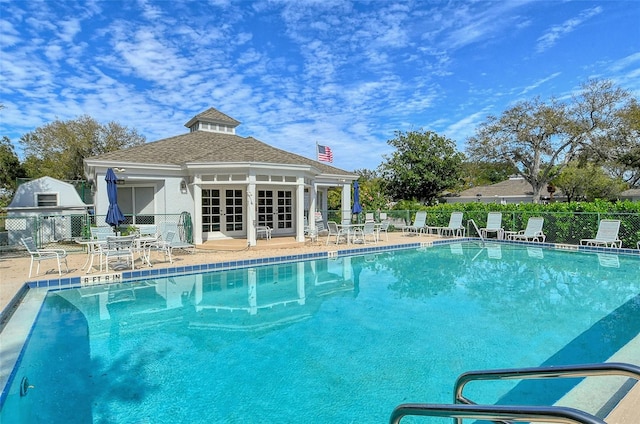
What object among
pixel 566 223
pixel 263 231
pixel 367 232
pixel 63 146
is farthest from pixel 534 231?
pixel 63 146

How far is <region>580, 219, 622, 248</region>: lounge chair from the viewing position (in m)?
13.8

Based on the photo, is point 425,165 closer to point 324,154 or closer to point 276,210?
point 324,154

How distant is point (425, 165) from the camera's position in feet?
99.2

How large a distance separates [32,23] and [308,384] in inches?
613

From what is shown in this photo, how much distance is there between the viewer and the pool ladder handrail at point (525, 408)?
117cm

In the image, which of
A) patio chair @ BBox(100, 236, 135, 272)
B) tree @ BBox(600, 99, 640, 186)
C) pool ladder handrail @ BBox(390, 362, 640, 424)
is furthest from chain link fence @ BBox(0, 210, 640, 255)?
tree @ BBox(600, 99, 640, 186)

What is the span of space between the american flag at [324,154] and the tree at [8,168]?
25.0 meters

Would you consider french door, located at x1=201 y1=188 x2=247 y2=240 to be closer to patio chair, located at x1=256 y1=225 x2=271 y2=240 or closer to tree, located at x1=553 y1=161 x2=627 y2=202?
patio chair, located at x1=256 y1=225 x2=271 y2=240

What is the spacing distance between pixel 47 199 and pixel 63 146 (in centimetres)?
1748

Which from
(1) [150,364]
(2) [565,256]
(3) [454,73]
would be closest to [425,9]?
(3) [454,73]

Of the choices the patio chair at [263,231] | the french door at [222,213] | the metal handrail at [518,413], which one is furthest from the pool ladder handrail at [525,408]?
the french door at [222,213]

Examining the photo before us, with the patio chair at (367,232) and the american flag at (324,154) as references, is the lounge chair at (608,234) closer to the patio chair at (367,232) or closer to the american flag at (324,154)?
the patio chair at (367,232)

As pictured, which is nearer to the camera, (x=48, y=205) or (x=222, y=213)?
(x=222, y=213)

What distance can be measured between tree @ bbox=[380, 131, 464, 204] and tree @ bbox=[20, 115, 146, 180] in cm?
2809
